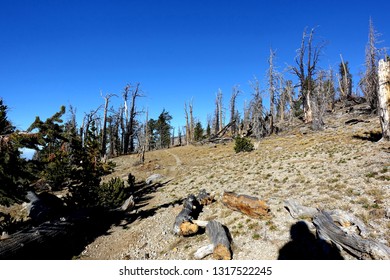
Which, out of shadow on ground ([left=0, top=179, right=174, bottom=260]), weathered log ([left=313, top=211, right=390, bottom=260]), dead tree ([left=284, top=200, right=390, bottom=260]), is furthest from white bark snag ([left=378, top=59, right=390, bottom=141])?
shadow on ground ([left=0, top=179, right=174, bottom=260])

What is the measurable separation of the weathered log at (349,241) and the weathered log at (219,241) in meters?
2.75

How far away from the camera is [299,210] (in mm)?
8164

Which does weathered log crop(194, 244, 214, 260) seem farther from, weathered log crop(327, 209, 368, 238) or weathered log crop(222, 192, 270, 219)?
weathered log crop(327, 209, 368, 238)

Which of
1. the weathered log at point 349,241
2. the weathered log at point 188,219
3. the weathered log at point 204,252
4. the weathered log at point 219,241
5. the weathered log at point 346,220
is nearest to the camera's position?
the weathered log at point 349,241

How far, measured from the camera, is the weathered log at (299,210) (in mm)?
7932

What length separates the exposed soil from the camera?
7354mm

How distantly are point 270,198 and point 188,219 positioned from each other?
3.83 meters

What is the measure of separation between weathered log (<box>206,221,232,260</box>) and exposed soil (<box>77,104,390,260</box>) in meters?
0.31

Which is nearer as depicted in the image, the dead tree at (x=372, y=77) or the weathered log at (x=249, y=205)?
the weathered log at (x=249, y=205)

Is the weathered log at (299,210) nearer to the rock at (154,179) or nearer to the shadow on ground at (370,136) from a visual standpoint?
the shadow on ground at (370,136)

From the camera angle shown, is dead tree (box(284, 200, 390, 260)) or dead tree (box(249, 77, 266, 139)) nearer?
dead tree (box(284, 200, 390, 260))

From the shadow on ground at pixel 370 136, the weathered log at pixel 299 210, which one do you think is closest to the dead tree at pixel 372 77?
the shadow on ground at pixel 370 136

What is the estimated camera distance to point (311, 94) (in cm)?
2633
